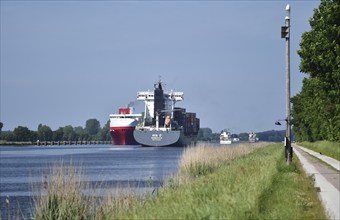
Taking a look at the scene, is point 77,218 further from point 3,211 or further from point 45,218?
point 3,211

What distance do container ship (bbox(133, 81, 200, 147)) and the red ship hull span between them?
5.85 metres

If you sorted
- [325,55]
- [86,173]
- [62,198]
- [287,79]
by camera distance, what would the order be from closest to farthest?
[62,198] → [287,79] → [325,55] → [86,173]

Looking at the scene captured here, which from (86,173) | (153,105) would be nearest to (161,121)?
(153,105)

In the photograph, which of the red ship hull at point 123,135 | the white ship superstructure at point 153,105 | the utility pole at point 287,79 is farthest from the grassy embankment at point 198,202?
the red ship hull at point 123,135

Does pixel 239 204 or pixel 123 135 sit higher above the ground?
pixel 123 135

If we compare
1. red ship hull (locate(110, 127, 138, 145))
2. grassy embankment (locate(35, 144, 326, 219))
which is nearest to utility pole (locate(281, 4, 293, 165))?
grassy embankment (locate(35, 144, 326, 219))

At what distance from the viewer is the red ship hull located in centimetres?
15600

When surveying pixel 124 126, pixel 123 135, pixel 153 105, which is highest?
pixel 153 105

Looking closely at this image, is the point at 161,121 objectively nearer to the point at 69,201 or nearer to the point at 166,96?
the point at 166,96

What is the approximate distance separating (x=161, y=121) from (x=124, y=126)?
11411 millimetres

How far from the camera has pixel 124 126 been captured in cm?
15688

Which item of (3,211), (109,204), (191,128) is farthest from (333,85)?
(191,128)

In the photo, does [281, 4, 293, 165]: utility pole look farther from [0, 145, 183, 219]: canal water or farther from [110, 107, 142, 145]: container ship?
[110, 107, 142, 145]: container ship

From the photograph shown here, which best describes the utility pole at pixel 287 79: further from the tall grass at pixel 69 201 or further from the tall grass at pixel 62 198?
the tall grass at pixel 62 198
